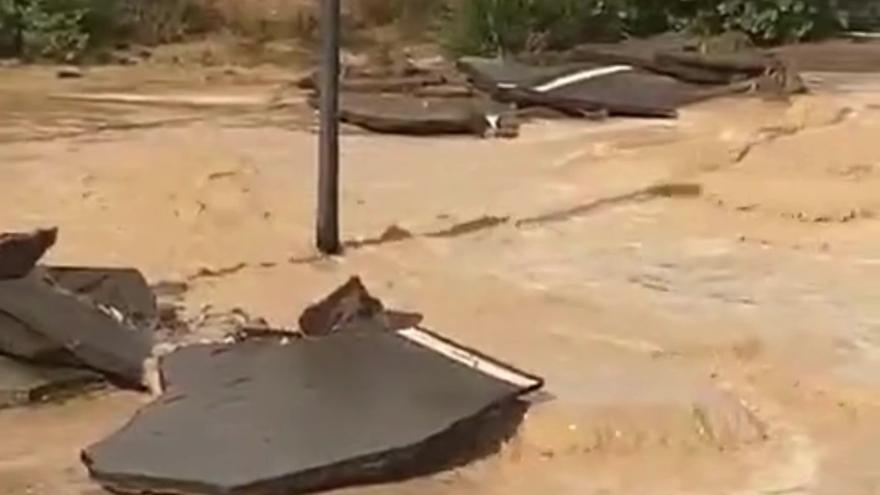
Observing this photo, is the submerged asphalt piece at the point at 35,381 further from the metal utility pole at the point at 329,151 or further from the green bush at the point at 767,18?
the green bush at the point at 767,18

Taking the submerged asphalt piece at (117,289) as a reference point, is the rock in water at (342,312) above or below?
above

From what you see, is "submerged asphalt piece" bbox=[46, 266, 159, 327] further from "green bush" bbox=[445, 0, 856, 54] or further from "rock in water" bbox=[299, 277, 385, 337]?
"green bush" bbox=[445, 0, 856, 54]

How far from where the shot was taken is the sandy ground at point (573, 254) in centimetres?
418

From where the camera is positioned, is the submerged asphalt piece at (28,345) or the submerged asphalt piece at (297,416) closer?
the submerged asphalt piece at (297,416)

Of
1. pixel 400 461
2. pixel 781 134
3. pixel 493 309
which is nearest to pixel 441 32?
pixel 781 134

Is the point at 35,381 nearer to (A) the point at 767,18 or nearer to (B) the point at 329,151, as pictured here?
(B) the point at 329,151

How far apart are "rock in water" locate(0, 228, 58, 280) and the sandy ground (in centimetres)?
51

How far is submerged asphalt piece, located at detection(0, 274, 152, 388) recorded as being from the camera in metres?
4.54

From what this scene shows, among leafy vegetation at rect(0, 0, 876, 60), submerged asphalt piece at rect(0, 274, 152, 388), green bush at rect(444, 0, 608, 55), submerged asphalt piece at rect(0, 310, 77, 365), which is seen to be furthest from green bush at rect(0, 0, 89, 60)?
submerged asphalt piece at rect(0, 310, 77, 365)

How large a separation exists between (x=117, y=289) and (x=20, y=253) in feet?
0.99

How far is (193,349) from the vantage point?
4.55 metres

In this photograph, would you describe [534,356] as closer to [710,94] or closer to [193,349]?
[193,349]

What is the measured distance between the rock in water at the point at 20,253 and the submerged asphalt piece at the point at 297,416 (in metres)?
0.57

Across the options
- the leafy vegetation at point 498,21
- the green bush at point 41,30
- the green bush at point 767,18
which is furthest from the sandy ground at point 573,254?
the green bush at point 767,18
